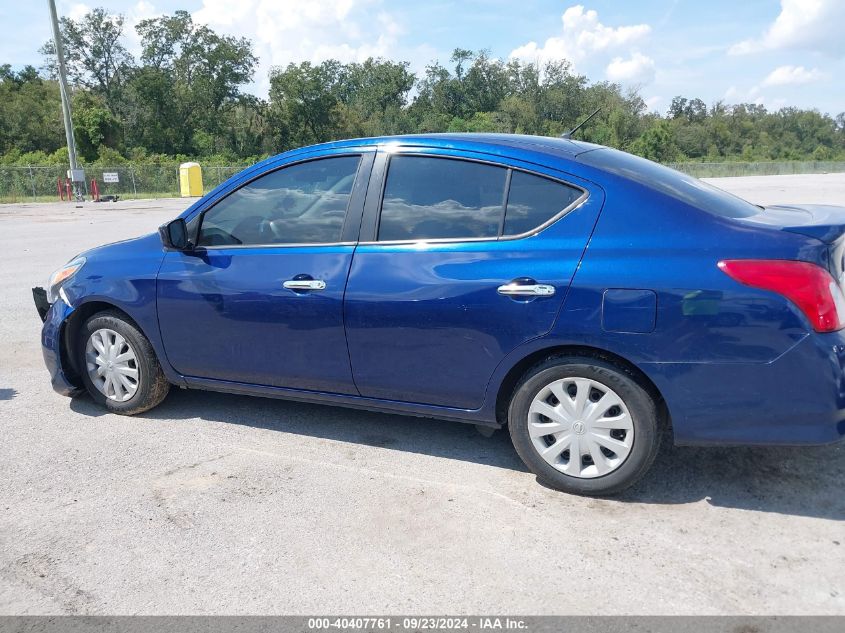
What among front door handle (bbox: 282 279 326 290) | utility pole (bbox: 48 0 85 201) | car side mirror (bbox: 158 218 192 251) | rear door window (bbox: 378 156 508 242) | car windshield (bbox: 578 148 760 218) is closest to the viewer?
car windshield (bbox: 578 148 760 218)

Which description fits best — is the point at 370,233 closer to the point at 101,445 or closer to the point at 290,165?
the point at 290,165

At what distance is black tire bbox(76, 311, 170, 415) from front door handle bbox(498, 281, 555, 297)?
7.91 feet

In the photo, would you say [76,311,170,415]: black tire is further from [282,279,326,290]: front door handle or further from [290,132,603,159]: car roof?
[290,132,603,159]: car roof

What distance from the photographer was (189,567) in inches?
116

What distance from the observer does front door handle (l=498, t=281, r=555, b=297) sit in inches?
129

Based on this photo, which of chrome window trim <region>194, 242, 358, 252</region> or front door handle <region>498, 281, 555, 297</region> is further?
chrome window trim <region>194, 242, 358, 252</region>

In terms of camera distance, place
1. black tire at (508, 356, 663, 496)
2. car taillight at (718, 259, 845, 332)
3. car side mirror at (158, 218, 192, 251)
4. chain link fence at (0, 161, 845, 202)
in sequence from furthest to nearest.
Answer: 1. chain link fence at (0, 161, 845, 202)
2. car side mirror at (158, 218, 192, 251)
3. black tire at (508, 356, 663, 496)
4. car taillight at (718, 259, 845, 332)

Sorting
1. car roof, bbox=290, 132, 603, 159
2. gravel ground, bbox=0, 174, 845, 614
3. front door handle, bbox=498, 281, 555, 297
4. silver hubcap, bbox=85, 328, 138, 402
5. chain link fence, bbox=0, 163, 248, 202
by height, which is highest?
car roof, bbox=290, 132, 603, 159

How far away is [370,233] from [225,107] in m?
71.9

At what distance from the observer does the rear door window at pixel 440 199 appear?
140 inches

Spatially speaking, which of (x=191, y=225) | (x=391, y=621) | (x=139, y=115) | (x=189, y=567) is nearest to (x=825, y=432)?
(x=391, y=621)

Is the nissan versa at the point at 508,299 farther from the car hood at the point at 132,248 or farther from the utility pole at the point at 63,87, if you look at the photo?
the utility pole at the point at 63,87

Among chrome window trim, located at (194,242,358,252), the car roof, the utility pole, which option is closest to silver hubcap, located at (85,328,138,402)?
chrome window trim, located at (194,242,358,252)

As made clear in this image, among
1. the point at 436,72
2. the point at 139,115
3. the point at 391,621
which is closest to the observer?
the point at 391,621
